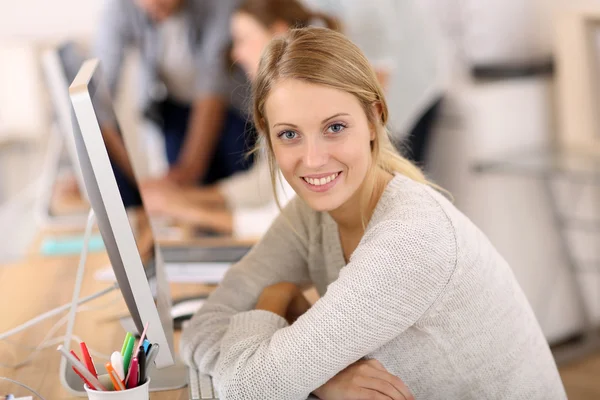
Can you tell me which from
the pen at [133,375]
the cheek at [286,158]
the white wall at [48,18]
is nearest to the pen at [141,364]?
the pen at [133,375]

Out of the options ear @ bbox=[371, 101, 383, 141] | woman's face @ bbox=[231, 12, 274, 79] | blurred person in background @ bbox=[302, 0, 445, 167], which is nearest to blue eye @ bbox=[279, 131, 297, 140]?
ear @ bbox=[371, 101, 383, 141]

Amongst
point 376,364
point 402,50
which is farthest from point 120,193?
point 402,50

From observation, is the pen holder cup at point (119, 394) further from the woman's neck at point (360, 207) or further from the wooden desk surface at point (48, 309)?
the woman's neck at point (360, 207)

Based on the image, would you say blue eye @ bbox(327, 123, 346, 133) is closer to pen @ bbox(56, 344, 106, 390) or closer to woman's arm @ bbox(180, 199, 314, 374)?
woman's arm @ bbox(180, 199, 314, 374)

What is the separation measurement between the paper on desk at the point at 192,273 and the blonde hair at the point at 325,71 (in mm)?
533

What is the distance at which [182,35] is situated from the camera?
3037 mm

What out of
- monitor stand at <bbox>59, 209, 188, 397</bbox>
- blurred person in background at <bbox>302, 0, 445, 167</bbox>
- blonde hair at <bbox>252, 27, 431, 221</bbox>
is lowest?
monitor stand at <bbox>59, 209, 188, 397</bbox>

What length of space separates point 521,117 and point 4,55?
7.58 ft

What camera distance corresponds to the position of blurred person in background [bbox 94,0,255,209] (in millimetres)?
2971

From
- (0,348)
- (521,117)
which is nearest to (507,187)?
(521,117)

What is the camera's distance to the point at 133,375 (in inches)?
38.4

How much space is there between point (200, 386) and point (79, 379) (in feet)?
0.60

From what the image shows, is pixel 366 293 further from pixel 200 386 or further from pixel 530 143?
pixel 530 143

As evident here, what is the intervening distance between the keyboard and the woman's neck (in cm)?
30
